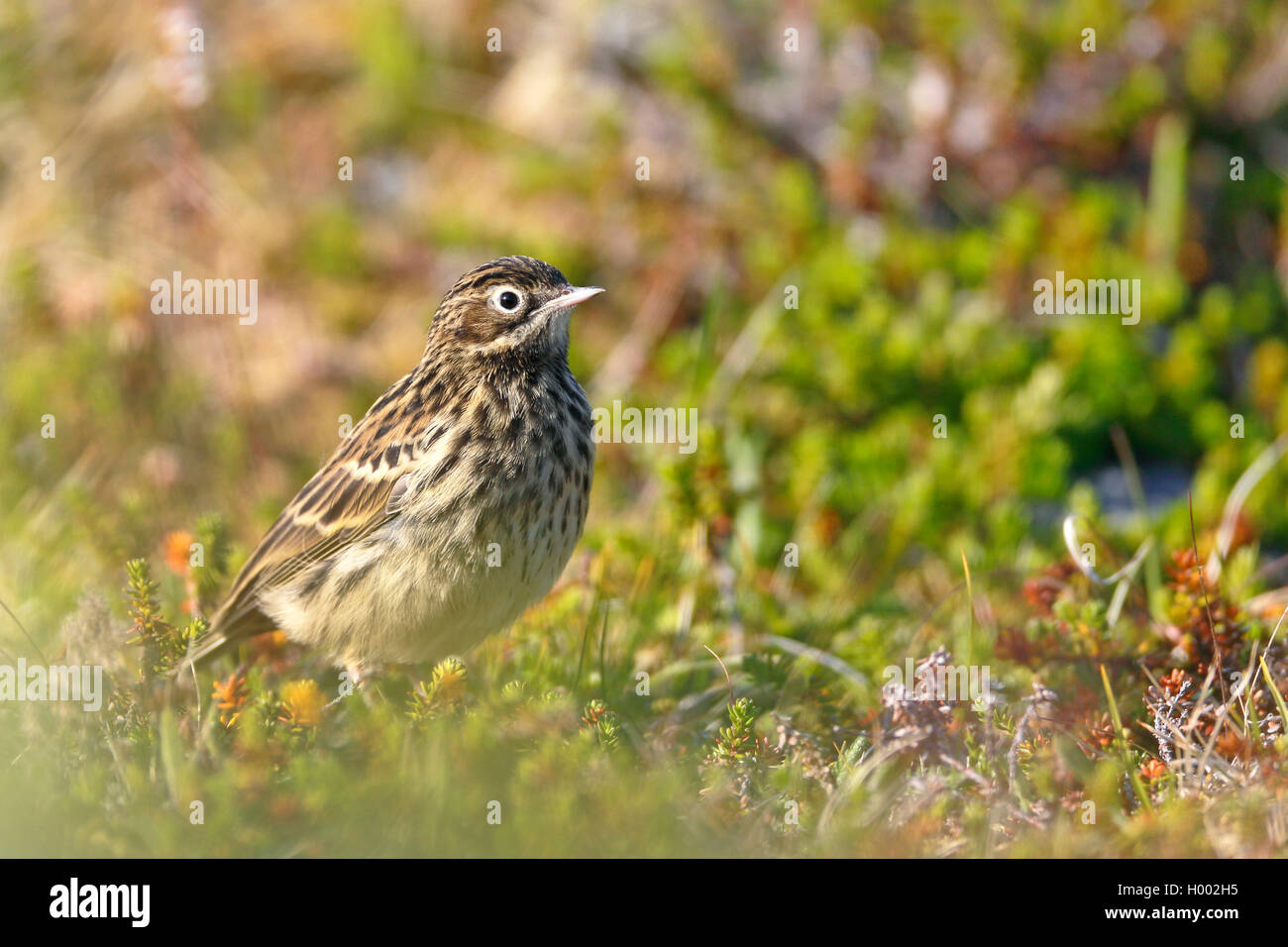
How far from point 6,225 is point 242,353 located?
83.3 inches

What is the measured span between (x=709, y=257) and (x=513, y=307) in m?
3.89

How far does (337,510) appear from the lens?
5449 millimetres

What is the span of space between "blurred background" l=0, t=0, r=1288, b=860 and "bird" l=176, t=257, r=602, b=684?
87 cm

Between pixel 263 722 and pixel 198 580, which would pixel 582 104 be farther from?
pixel 263 722

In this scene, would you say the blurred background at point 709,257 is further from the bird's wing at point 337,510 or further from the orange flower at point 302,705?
the orange flower at point 302,705

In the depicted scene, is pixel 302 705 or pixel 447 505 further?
pixel 447 505

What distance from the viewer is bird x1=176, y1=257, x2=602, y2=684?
5.04 metres

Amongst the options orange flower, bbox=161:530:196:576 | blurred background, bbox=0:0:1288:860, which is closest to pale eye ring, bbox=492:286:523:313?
blurred background, bbox=0:0:1288:860

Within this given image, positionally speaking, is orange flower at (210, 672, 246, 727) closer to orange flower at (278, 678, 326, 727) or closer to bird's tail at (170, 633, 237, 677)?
orange flower at (278, 678, 326, 727)

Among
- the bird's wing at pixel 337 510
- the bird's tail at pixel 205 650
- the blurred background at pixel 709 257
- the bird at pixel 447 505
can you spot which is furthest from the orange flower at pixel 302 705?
the blurred background at pixel 709 257

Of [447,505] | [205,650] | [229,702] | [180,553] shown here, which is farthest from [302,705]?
[180,553]

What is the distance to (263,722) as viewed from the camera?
4.82 metres

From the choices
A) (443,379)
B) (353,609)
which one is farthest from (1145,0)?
(353,609)

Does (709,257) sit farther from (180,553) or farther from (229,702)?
(229,702)
